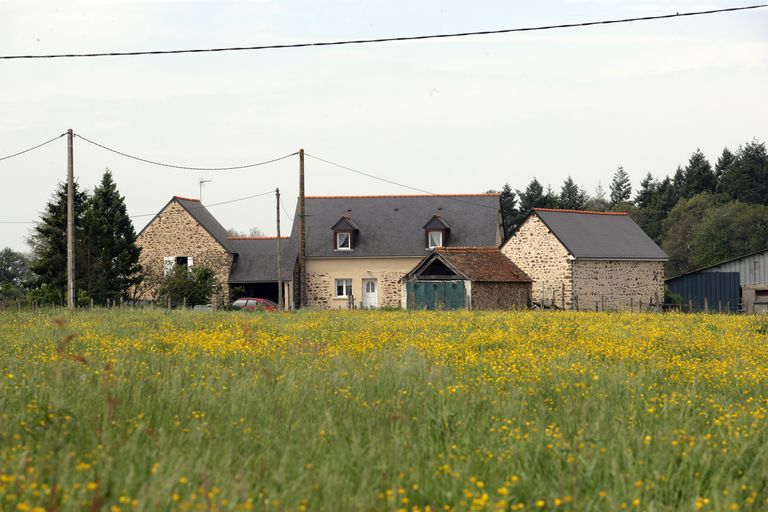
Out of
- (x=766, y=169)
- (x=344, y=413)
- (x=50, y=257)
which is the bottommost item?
(x=344, y=413)

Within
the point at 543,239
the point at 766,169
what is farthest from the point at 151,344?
the point at 766,169

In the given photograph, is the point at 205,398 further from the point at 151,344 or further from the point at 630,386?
the point at 151,344

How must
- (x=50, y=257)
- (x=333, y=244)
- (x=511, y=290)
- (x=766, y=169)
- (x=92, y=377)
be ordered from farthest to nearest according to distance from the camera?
(x=766, y=169) < (x=333, y=244) < (x=50, y=257) < (x=511, y=290) < (x=92, y=377)

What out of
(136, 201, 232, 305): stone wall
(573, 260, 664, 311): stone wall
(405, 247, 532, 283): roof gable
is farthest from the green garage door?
(136, 201, 232, 305): stone wall

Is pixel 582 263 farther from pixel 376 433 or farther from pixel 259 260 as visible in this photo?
pixel 376 433

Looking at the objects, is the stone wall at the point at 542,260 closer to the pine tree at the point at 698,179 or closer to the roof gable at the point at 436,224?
the roof gable at the point at 436,224

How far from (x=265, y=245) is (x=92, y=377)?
4706cm

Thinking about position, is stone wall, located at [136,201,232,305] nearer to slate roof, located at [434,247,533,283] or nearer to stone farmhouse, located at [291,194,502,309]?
stone farmhouse, located at [291,194,502,309]

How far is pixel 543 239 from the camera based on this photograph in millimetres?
45469

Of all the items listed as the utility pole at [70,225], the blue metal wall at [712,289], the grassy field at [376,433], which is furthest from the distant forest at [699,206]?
the grassy field at [376,433]

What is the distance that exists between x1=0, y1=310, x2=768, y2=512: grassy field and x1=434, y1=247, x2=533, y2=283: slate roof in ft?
97.7

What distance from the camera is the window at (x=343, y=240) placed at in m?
53.8

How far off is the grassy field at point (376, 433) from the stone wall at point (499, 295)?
2931cm

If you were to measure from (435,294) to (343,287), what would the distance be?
12.8 m
